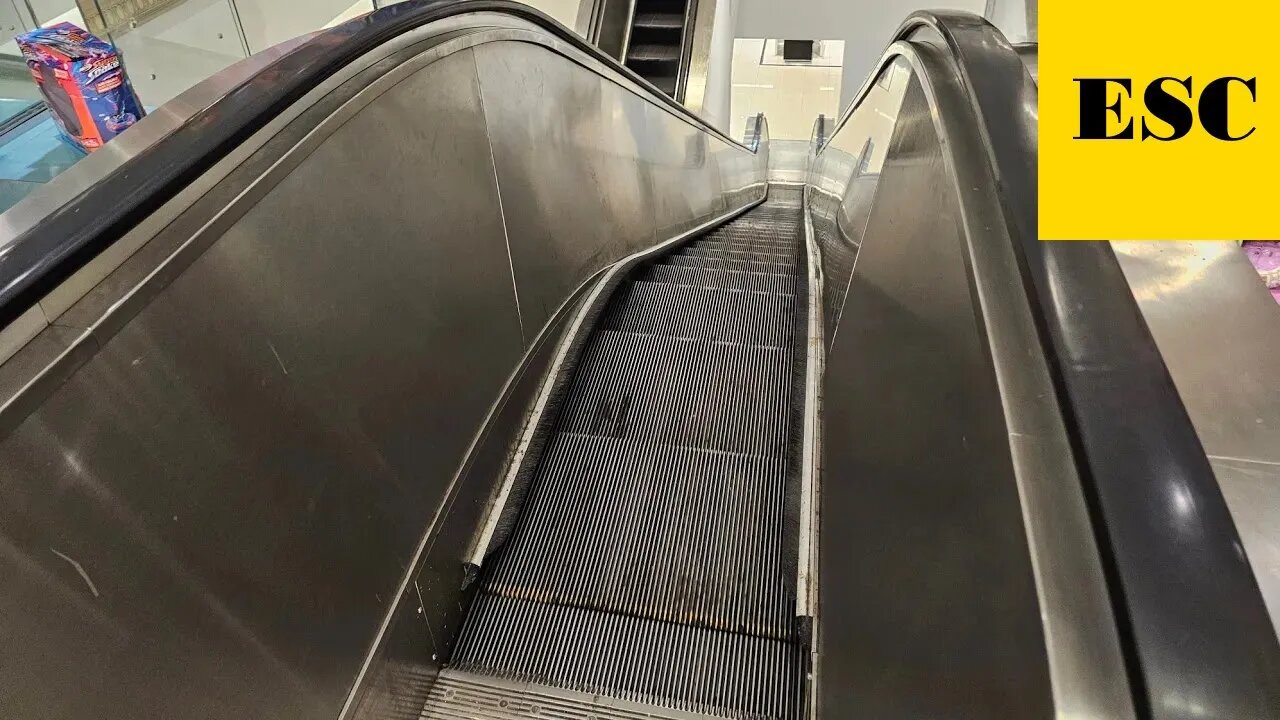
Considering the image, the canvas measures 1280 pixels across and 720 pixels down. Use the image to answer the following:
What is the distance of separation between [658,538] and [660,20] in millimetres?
9461

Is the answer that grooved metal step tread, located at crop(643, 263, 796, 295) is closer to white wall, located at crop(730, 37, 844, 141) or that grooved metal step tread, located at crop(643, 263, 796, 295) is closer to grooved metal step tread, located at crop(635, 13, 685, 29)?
grooved metal step tread, located at crop(635, 13, 685, 29)

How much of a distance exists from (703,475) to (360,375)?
4.47 feet

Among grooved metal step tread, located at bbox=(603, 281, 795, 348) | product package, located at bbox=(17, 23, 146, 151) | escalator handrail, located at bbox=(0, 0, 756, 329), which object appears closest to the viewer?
escalator handrail, located at bbox=(0, 0, 756, 329)

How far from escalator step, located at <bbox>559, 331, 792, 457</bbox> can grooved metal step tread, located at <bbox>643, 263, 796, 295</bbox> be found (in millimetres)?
958

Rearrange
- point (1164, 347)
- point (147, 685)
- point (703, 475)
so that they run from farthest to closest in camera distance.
Answer: point (703, 475), point (147, 685), point (1164, 347)

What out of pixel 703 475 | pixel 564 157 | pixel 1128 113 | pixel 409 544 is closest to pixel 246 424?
pixel 409 544

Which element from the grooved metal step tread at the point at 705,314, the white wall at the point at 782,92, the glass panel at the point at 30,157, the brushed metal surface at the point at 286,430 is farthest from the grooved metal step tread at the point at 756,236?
the white wall at the point at 782,92

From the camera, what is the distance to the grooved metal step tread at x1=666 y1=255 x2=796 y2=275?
5.19m

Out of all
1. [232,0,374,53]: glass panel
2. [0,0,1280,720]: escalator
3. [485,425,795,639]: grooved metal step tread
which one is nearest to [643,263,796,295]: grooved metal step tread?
[0,0,1280,720]: escalator

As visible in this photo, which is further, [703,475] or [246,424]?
[703,475]

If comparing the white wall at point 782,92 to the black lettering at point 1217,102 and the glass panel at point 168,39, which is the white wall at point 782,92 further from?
the black lettering at point 1217,102

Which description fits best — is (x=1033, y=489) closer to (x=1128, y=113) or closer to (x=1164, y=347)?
(x=1164, y=347)

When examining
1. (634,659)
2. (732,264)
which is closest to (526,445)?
(634,659)

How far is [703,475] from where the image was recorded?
110 inches
